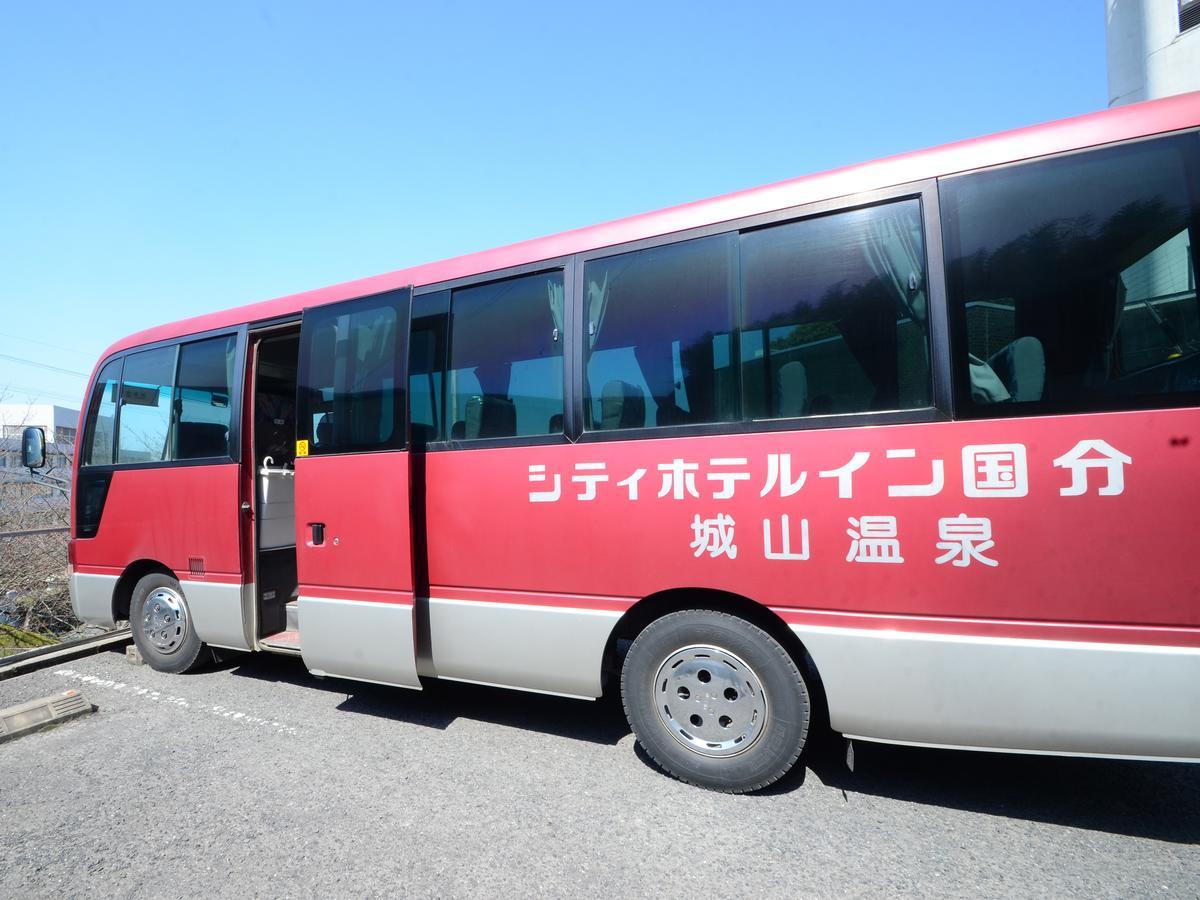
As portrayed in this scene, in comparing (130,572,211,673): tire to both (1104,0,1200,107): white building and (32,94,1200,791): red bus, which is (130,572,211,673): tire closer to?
(32,94,1200,791): red bus

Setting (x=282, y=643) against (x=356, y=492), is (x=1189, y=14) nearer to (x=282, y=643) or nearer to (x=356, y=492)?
(x=356, y=492)

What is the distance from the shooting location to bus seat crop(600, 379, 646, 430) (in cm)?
331

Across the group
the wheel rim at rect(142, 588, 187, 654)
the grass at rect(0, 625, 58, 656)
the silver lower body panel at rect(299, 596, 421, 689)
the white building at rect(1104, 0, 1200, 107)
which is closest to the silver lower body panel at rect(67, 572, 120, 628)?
the wheel rim at rect(142, 588, 187, 654)

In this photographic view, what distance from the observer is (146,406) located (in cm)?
523

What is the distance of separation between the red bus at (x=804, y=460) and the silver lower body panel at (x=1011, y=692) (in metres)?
0.01

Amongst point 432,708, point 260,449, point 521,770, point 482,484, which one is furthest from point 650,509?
point 260,449

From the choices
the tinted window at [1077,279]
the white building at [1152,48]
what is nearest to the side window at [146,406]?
the tinted window at [1077,279]

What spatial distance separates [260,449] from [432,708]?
240cm

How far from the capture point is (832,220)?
298 cm

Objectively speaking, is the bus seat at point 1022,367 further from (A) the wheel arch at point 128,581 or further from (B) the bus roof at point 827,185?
(A) the wheel arch at point 128,581

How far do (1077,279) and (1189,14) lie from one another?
1331 cm

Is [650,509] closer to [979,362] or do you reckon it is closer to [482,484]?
[482,484]

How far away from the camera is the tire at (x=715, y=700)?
2.99 m

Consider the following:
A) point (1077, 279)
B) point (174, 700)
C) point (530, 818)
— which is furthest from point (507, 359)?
point (174, 700)
